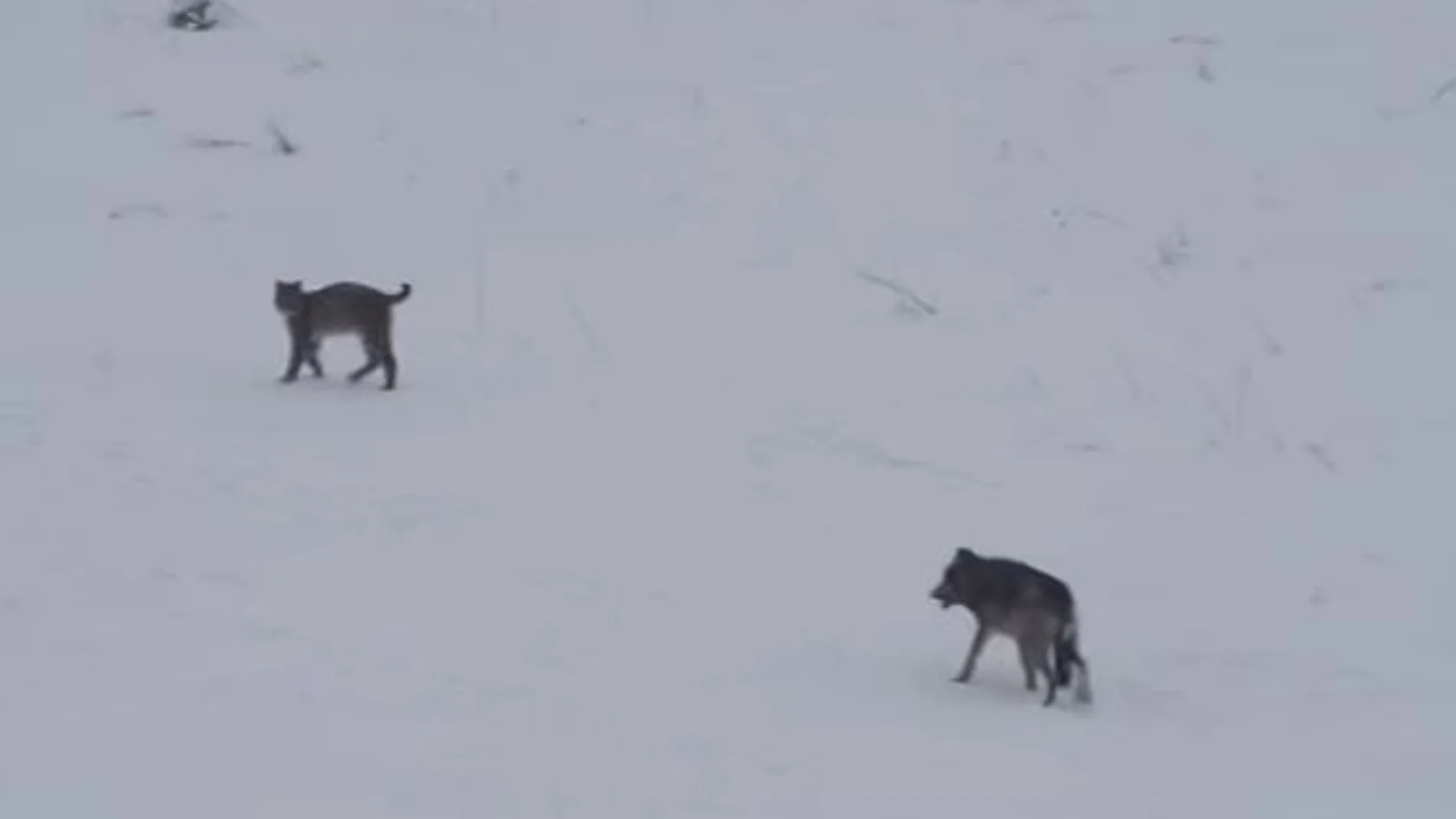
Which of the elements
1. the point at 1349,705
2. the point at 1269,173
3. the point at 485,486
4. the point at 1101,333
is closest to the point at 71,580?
the point at 485,486

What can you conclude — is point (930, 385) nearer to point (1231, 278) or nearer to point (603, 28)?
point (1231, 278)

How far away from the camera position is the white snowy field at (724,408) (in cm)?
898

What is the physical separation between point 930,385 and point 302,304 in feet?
10.5

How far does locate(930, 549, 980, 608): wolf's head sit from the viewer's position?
32.8 feet

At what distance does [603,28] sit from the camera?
19328 mm

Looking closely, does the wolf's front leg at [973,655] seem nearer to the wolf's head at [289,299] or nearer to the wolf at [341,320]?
the wolf at [341,320]

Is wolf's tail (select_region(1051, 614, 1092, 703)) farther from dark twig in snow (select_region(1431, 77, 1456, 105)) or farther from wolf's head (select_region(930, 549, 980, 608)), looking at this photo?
dark twig in snow (select_region(1431, 77, 1456, 105))

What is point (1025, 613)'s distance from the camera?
9.77 m

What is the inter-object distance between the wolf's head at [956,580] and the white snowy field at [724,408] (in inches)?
11.5

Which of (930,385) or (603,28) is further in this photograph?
(603,28)

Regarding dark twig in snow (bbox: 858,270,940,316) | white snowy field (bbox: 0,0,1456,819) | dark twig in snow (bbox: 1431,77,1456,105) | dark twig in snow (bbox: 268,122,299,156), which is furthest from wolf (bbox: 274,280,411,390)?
dark twig in snow (bbox: 1431,77,1456,105)

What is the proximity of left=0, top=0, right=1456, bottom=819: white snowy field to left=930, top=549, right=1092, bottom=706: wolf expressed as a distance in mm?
173

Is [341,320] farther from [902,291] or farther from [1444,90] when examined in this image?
[1444,90]

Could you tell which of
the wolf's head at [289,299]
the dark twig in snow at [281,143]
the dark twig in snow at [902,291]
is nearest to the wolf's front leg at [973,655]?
the dark twig in snow at [902,291]
